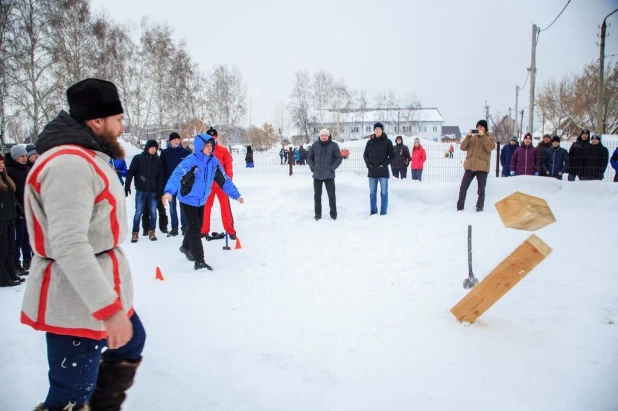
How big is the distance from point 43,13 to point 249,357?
77.5 feet

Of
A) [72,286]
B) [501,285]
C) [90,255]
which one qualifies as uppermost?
[90,255]

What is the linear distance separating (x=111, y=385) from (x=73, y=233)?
968mm

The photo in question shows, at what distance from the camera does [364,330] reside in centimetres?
368

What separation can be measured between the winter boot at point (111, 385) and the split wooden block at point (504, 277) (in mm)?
2818

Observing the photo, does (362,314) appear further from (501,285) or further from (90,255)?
(90,255)

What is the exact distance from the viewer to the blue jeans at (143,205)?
7.86 metres

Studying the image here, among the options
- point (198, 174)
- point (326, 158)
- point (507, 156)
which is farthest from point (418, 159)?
point (198, 174)

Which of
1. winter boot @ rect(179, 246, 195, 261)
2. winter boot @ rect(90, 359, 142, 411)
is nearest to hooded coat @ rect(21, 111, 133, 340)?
winter boot @ rect(90, 359, 142, 411)

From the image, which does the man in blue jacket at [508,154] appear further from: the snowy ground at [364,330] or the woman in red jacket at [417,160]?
the snowy ground at [364,330]

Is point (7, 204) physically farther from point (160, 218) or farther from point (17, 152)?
point (160, 218)

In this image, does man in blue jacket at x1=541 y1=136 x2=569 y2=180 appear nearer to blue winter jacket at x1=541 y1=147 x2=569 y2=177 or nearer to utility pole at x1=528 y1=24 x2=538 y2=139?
blue winter jacket at x1=541 y1=147 x2=569 y2=177

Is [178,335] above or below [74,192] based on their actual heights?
below

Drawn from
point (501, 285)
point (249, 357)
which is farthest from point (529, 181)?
point (249, 357)

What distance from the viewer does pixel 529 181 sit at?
9.66 m
